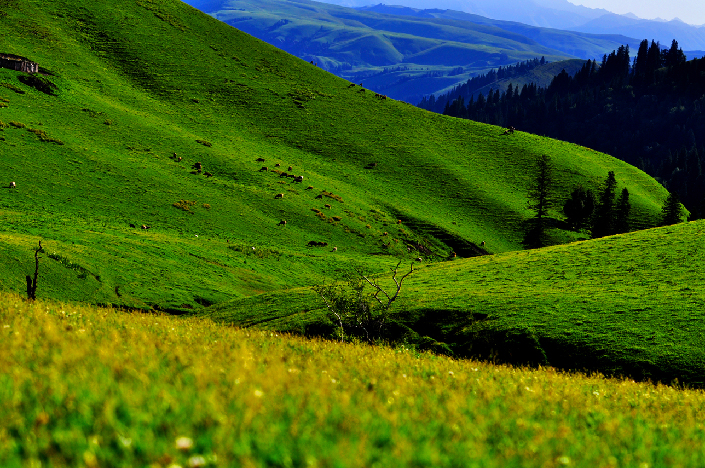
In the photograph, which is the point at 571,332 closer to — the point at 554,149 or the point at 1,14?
the point at 554,149

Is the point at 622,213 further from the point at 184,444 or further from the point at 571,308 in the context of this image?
the point at 184,444

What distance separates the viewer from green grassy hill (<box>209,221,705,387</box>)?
25.7 metres

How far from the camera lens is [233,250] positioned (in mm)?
63562

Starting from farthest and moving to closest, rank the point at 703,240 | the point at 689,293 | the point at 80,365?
the point at 703,240 → the point at 689,293 → the point at 80,365

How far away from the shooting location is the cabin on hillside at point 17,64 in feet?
311

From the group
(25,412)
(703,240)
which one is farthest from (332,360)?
(703,240)

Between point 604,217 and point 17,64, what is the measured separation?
11860 centimetres

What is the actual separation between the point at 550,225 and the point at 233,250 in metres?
65.3

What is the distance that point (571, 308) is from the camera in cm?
3155

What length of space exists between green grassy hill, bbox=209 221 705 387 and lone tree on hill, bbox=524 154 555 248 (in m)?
42.7

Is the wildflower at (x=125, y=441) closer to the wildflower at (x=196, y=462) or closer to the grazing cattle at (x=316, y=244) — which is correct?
the wildflower at (x=196, y=462)

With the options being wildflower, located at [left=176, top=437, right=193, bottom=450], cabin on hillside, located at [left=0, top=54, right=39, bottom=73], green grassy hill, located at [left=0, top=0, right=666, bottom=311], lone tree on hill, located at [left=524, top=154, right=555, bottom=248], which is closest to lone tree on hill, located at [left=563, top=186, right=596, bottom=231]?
lone tree on hill, located at [left=524, top=154, right=555, bottom=248]

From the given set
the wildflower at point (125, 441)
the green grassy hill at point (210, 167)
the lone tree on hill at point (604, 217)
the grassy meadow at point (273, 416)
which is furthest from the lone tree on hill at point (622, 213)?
the wildflower at point (125, 441)

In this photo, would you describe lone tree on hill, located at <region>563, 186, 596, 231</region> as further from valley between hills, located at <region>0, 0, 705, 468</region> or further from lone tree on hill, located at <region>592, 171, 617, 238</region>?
valley between hills, located at <region>0, 0, 705, 468</region>
